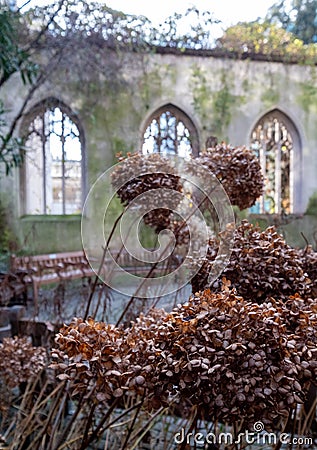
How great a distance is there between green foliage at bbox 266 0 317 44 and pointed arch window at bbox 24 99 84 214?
277 cm

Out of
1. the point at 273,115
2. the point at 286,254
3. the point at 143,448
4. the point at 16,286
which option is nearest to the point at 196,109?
the point at 273,115

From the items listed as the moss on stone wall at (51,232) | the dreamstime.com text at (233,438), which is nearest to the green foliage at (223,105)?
the moss on stone wall at (51,232)

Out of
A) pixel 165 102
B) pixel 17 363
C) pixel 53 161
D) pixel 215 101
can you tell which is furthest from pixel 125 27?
pixel 17 363

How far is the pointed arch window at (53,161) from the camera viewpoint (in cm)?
524

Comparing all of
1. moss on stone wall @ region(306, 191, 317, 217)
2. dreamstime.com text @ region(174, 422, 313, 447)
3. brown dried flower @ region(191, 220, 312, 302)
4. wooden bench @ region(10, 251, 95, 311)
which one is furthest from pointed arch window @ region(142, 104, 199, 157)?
brown dried flower @ region(191, 220, 312, 302)

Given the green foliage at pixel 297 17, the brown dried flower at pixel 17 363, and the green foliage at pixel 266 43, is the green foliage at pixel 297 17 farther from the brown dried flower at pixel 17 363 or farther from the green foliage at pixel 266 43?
the brown dried flower at pixel 17 363

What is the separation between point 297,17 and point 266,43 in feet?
2.18

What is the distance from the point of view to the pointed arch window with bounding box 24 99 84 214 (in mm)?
5238

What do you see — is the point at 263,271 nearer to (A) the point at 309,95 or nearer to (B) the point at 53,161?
(B) the point at 53,161

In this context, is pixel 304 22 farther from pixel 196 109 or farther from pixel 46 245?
pixel 46 245

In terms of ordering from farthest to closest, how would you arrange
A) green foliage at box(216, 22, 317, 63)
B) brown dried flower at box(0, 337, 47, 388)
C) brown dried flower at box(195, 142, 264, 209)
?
green foliage at box(216, 22, 317, 63)
brown dried flower at box(0, 337, 47, 388)
brown dried flower at box(195, 142, 264, 209)

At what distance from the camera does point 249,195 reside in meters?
1.14

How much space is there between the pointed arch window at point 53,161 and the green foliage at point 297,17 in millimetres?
2765

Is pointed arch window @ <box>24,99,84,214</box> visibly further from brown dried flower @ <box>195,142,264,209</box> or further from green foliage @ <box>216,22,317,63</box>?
brown dried flower @ <box>195,142,264,209</box>
